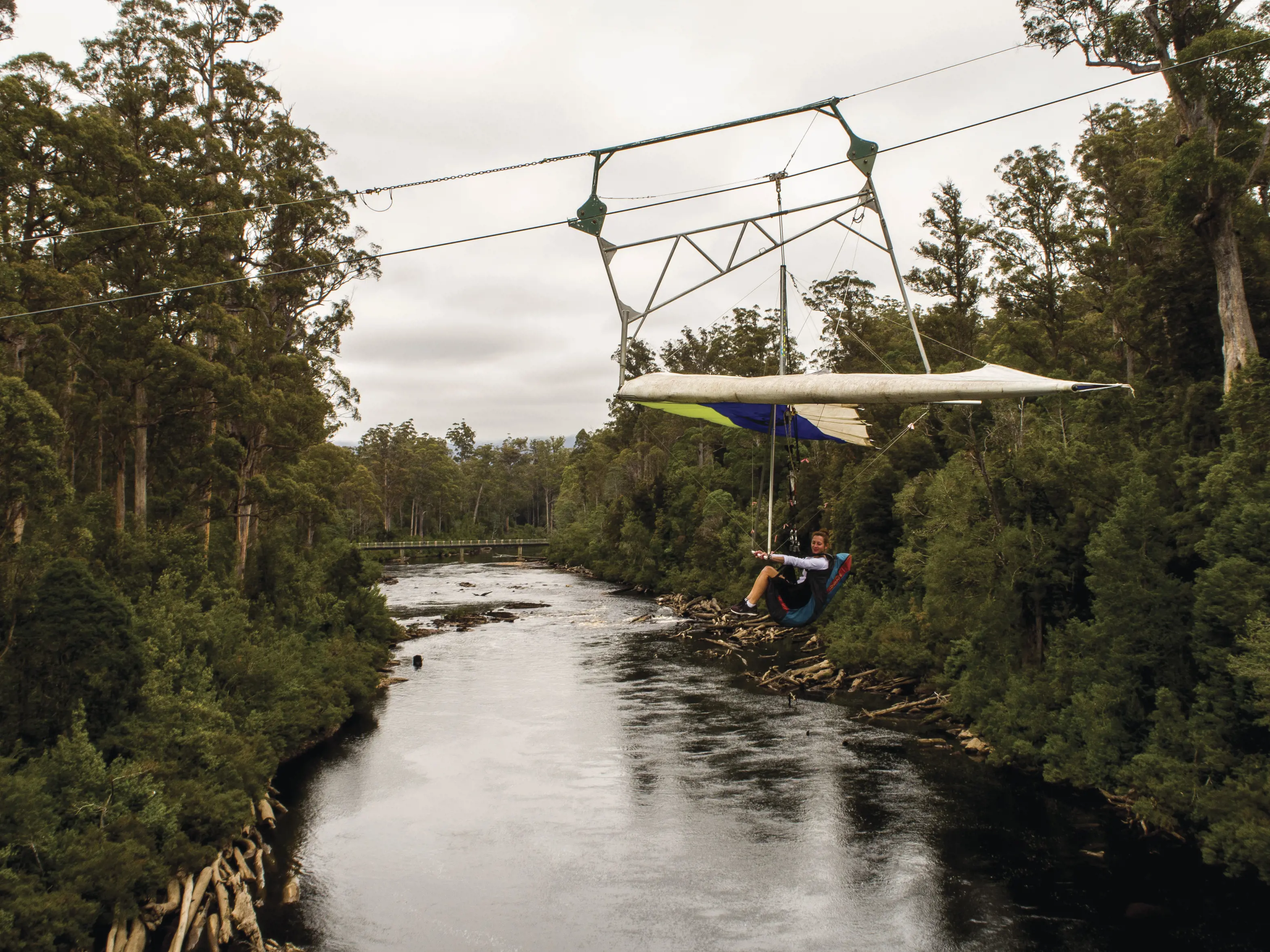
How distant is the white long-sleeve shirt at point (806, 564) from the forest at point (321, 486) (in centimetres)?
64

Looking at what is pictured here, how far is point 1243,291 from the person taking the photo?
20.1m

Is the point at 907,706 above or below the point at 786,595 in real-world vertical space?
below

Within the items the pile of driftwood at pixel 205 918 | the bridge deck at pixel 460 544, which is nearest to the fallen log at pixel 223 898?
the pile of driftwood at pixel 205 918

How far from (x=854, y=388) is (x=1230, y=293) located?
15.6 meters

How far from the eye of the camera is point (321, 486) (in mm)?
34406

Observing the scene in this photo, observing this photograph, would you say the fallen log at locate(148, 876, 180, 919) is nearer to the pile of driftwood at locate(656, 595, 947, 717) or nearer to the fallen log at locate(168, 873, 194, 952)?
the fallen log at locate(168, 873, 194, 952)

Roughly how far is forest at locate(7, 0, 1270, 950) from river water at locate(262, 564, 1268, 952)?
5.34 ft

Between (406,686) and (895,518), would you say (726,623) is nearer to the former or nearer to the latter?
(895,518)

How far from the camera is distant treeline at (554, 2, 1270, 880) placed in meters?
17.4

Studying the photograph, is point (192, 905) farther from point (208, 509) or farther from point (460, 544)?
point (460, 544)

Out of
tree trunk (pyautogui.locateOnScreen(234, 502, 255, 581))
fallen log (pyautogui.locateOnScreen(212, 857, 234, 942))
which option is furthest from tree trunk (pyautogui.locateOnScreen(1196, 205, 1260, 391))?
tree trunk (pyautogui.locateOnScreen(234, 502, 255, 581))

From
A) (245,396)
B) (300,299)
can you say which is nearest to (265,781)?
(245,396)

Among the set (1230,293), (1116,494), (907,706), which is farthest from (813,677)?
(1230,293)

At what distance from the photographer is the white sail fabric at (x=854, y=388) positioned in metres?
9.08
